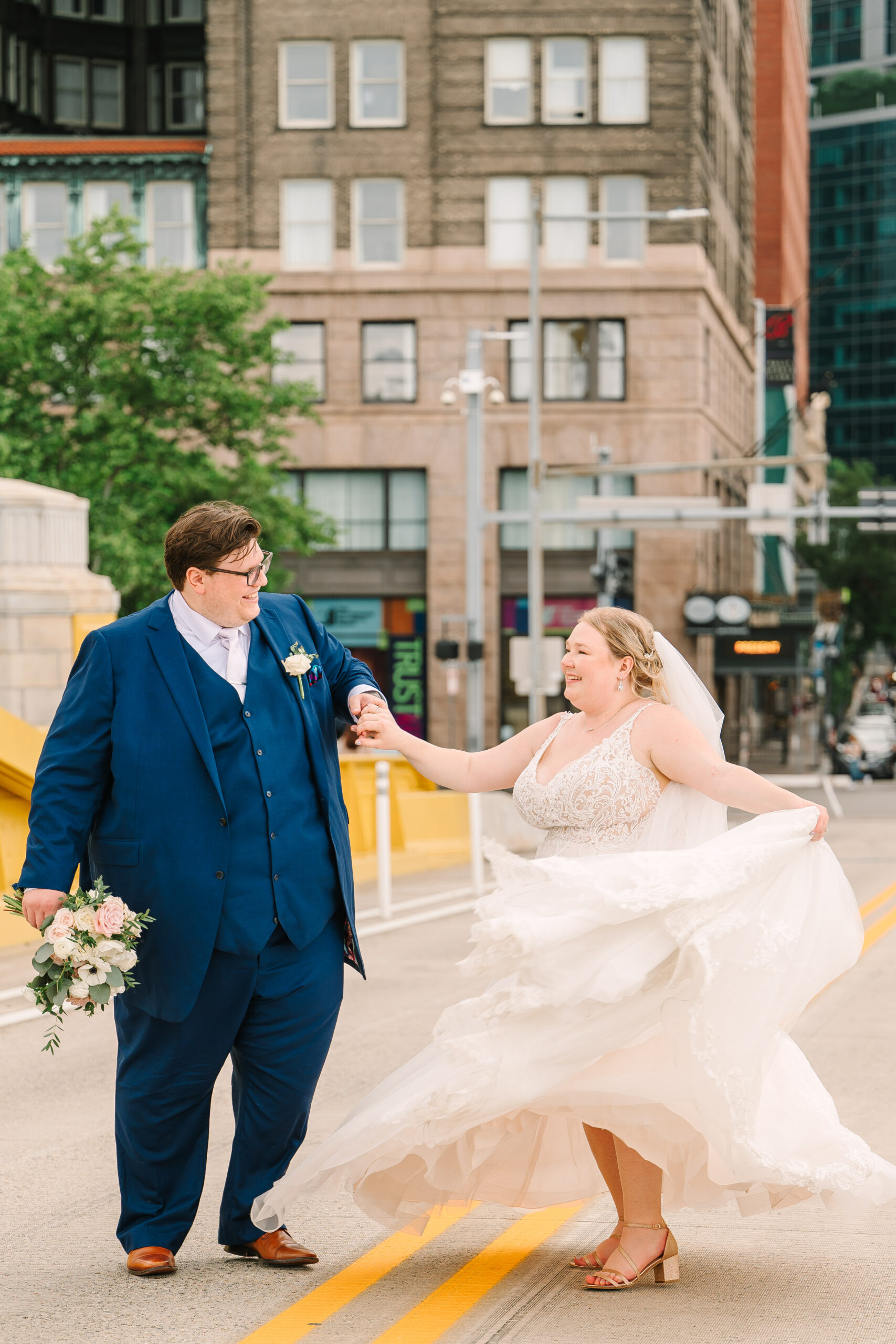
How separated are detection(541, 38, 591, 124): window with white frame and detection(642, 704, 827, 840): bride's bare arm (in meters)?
42.7

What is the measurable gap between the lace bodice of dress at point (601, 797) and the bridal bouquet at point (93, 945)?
3.92 ft

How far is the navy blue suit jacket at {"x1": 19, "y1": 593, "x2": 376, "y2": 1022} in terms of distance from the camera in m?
4.99

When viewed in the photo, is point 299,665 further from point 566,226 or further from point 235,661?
point 566,226

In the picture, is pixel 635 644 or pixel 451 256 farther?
pixel 451 256

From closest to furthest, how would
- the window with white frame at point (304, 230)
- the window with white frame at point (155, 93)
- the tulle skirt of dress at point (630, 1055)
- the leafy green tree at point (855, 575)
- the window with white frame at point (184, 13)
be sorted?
the tulle skirt of dress at point (630, 1055)
the window with white frame at point (304, 230)
the window with white frame at point (155, 93)
the window with white frame at point (184, 13)
the leafy green tree at point (855, 575)

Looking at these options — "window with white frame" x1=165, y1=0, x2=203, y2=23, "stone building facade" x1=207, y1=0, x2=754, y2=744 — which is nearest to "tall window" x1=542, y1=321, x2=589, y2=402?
"stone building facade" x1=207, y1=0, x2=754, y2=744

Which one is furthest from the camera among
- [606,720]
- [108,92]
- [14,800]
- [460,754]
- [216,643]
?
[108,92]

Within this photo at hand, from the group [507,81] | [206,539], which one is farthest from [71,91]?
[206,539]

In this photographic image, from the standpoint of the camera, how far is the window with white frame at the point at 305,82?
151ft

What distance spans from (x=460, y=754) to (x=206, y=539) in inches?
43.3

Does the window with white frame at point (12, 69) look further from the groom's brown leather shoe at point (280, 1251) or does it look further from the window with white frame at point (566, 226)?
the groom's brown leather shoe at point (280, 1251)

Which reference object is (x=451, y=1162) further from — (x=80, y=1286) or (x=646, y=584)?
(x=646, y=584)

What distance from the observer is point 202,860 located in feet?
16.4

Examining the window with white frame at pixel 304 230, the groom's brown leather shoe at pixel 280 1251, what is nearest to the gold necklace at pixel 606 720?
the groom's brown leather shoe at pixel 280 1251
